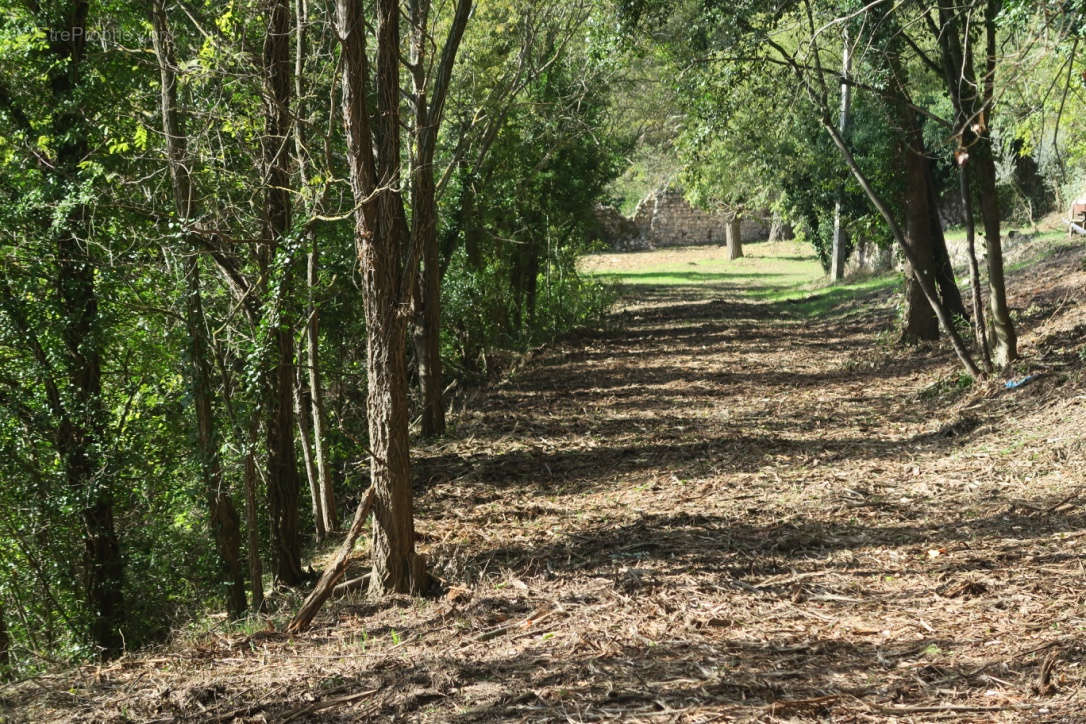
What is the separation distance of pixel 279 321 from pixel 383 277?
2293 mm

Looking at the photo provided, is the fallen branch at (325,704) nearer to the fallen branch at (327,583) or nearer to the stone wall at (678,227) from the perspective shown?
the fallen branch at (327,583)

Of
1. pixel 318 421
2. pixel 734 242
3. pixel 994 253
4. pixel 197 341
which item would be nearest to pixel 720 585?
pixel 318 421

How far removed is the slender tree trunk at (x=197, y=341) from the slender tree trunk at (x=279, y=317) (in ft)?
2.09

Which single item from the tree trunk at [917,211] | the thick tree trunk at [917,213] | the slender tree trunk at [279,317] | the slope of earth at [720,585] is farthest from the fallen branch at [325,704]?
the thick tree trunk at [917,213]

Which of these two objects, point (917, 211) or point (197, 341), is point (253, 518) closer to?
point (197, 341)

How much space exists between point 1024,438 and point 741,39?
570cm

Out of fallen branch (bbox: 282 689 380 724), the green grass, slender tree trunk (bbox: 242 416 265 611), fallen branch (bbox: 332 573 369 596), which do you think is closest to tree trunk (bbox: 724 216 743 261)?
the green grass

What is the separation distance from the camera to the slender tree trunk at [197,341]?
332 inches

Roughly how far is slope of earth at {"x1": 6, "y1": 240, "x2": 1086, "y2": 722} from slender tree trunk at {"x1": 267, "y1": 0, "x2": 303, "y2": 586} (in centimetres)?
130

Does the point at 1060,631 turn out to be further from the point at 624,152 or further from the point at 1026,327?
the point at 624,152

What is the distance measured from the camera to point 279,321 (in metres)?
8.00

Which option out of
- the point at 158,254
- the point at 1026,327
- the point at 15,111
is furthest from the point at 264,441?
the point at 1026,327

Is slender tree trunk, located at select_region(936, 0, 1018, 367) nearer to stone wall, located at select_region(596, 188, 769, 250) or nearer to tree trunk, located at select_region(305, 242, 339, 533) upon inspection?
tree trunk, located at select_region(305, 242, 339, 533)

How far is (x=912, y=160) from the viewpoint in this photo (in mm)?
14609
